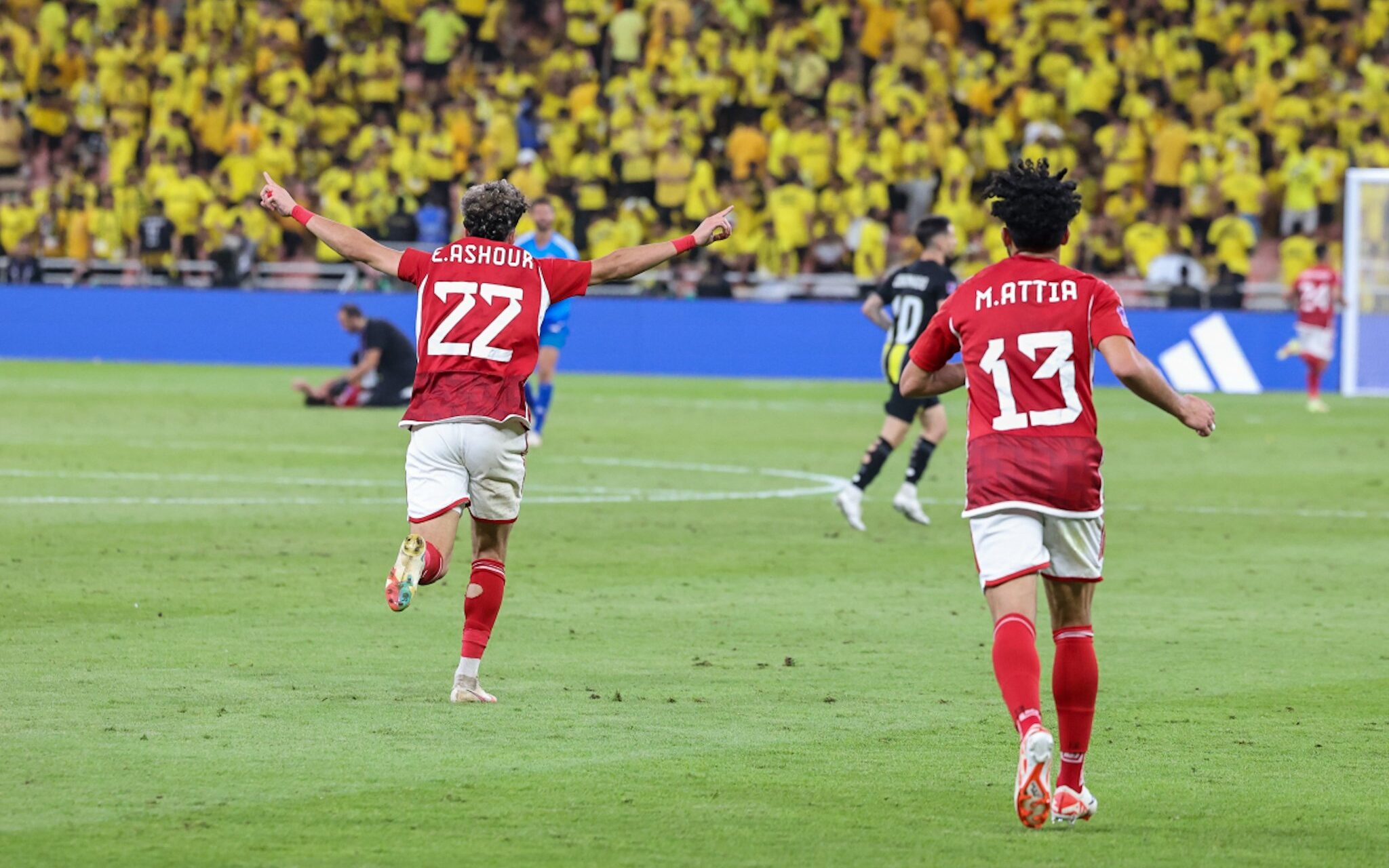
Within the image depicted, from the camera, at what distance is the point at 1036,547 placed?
5891mm

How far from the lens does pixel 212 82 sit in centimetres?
3444

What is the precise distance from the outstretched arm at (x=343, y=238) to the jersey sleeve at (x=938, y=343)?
231cm

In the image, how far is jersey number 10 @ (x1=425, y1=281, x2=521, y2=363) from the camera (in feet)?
25.4

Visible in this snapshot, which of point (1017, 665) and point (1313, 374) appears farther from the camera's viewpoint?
point (1313, 374)

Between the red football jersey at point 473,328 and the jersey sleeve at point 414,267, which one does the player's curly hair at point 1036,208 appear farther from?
the jersey sleeve at point 414,267

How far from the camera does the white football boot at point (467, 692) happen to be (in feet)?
25.3

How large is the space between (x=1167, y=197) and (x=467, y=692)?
24.0 meters

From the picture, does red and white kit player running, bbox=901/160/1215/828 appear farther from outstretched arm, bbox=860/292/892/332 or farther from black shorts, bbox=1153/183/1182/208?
black shorts, bbox=1153/183/1182/208

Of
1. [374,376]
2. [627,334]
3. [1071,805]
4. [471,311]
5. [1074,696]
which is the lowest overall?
[627,334]

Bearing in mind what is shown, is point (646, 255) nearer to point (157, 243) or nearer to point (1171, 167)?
point (1171, 167)

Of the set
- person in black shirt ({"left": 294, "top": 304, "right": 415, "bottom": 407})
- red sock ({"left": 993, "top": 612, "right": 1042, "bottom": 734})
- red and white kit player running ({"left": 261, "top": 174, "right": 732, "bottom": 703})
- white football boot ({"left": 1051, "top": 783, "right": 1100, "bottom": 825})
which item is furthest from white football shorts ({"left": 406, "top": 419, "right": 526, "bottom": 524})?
person in black shirt ({"left": 294, "top": 304, "right": 415, "bottom": 407})

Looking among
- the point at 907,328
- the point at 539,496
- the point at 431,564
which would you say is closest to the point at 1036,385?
the point at 431,564

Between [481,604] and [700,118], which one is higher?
[700,118]

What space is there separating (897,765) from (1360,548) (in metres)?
7.30
